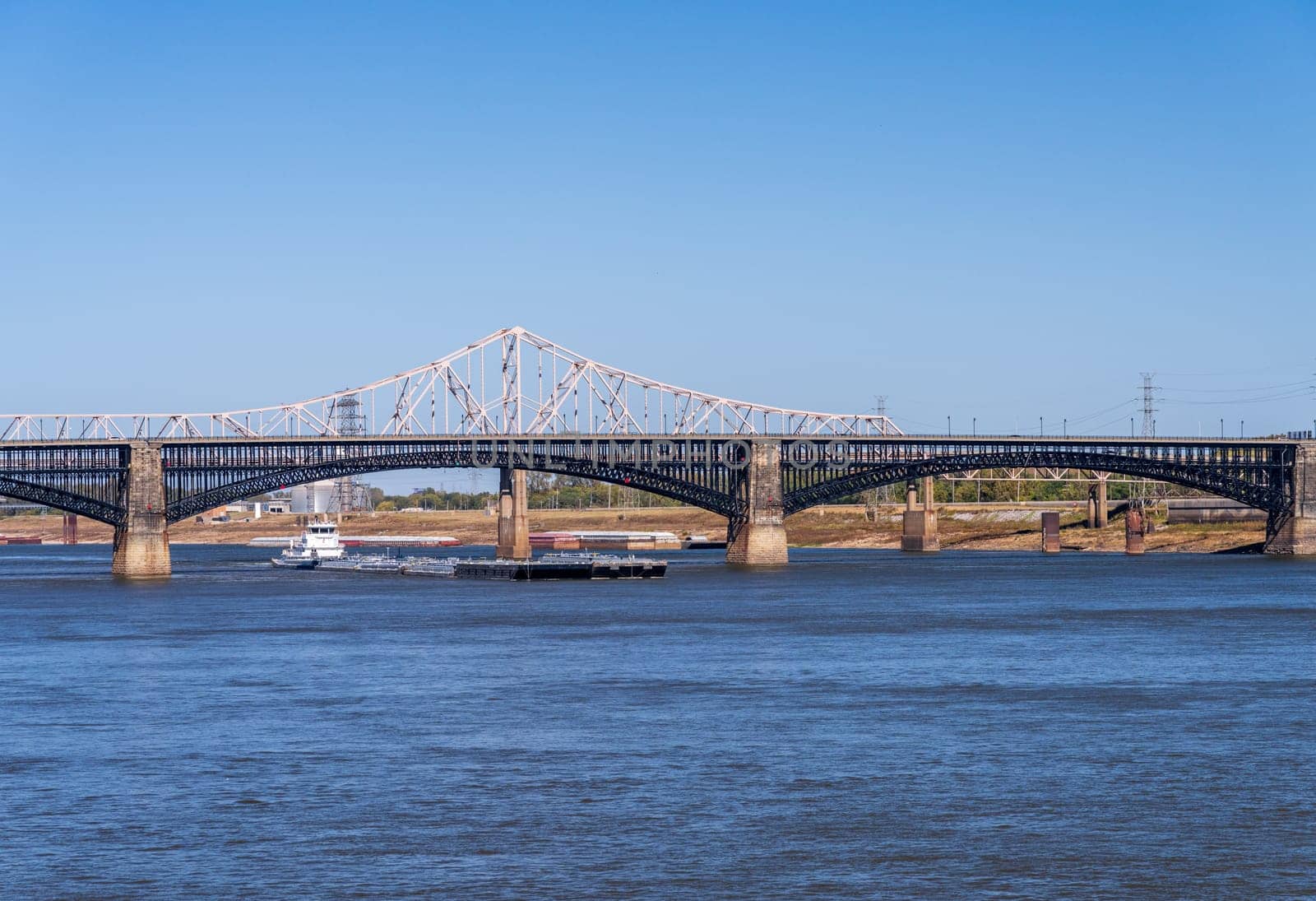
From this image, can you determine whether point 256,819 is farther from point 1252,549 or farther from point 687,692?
point 1252,549

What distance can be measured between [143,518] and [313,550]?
3314 centimetres

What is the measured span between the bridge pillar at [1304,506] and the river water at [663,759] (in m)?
78.3

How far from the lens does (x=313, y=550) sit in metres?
156

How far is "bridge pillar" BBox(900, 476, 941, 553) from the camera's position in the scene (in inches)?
7431

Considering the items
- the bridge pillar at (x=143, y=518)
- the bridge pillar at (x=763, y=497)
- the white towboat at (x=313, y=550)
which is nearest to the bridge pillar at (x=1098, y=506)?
the bridge pillar at (x=763, y=497)

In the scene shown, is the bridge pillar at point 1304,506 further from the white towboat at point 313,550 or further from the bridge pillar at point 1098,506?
the white towboat at point 313,550

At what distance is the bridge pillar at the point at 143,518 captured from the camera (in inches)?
4857

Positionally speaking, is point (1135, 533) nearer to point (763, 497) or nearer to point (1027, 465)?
point (1027, 465)

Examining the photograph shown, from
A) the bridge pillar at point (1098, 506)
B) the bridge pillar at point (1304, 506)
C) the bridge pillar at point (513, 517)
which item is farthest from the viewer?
the bridge pillar at point (1098, 506)

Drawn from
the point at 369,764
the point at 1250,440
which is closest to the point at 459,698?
the point at 369,764

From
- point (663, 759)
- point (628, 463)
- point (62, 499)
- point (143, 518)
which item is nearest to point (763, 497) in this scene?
point (628, 463)

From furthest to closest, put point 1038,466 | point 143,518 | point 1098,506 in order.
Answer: point 1098,506 < point 1038,466 < point 143,518

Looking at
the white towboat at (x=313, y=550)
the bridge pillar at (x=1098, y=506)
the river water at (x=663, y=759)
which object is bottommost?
the river water at (x=663, y=759)

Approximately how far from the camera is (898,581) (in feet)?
378
